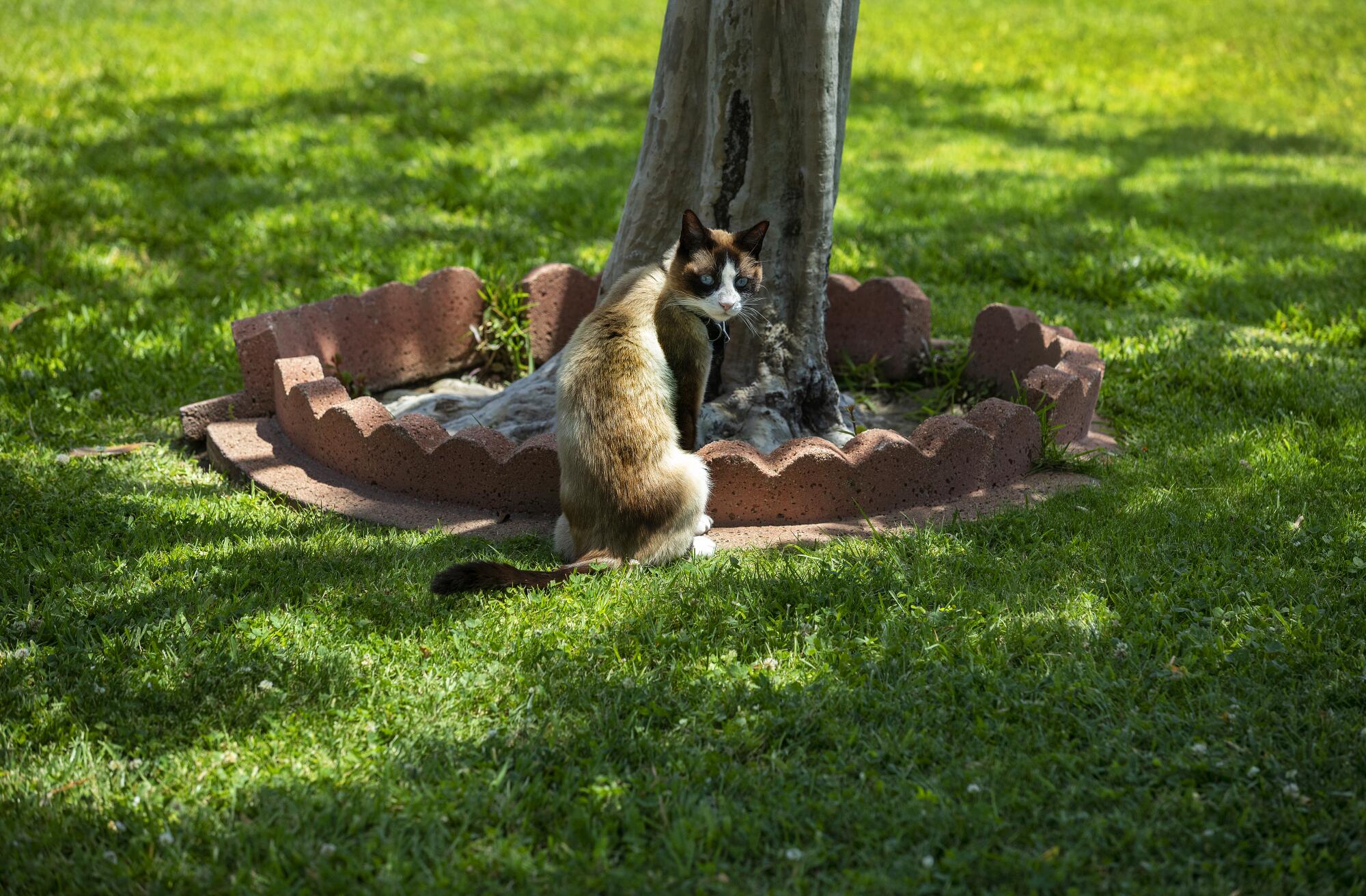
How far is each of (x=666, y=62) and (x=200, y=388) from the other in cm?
303

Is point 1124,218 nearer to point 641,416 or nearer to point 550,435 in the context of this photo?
point 550,435

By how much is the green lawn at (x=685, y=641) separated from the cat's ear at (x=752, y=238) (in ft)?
4.22

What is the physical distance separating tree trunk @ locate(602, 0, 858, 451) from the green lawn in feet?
3.77

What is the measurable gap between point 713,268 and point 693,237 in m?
0.16

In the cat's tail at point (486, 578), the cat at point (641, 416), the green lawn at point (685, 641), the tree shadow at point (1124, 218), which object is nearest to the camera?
the green lawn at point (685, 641)

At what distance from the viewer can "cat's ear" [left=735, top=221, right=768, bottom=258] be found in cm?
467

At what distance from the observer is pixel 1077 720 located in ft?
11.1

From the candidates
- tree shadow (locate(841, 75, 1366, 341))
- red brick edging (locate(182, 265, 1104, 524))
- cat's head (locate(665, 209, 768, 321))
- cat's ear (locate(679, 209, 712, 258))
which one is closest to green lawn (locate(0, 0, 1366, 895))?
tree shadow (locate(841, 75, 1366, 341))

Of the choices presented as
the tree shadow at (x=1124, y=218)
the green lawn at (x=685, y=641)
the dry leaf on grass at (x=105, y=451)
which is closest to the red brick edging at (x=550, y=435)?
the dry leaf on grass at (x=105, y=451)

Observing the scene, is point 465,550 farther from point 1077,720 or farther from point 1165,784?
point 1165,784

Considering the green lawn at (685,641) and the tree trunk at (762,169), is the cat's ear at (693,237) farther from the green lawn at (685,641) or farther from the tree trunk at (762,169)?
the green lawn at (685,641)

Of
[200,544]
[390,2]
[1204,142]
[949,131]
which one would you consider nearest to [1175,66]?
[1204,142]

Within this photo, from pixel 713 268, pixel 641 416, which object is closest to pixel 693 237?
pixel 713 268

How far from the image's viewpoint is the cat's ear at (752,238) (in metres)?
4.67
